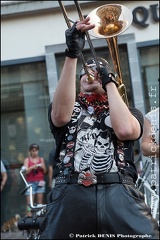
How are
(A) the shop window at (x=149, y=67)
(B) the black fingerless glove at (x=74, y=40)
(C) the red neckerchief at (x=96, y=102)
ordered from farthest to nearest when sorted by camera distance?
(A) the shop window at (x=149, y=67), (C) the red neckerchief at (x=96, y=102), (B) the black fingerless glove at (x=74, y=40)

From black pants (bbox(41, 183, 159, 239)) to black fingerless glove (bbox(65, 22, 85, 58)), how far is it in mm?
682

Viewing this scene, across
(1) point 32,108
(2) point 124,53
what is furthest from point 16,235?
(2) point 124,53

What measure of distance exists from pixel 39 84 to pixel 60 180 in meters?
8.22

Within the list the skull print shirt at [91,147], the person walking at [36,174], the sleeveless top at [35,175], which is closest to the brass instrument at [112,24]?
the skull print shirt at [91,147]

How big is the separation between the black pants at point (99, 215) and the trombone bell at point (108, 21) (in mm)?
969

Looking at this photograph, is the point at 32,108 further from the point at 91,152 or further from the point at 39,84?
the point at 91,152

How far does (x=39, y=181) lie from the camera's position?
29.5ft

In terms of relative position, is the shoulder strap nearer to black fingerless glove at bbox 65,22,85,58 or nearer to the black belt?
the black belt

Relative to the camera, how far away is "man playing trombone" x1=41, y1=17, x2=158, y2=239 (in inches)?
97.9

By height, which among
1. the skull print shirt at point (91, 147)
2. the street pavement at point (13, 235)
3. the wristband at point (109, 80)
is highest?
the wristband at point (109, 80)

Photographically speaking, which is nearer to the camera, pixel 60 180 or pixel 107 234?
pixel 107 234

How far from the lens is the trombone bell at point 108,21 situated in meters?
3.04

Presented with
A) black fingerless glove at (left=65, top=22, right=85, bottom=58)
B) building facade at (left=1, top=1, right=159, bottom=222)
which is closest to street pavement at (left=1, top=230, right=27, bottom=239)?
building facade at (left=1, top=1, right=159, bottom=222)

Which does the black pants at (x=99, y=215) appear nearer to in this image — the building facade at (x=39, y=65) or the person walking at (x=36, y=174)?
the person walking at (x=36, y=174)
